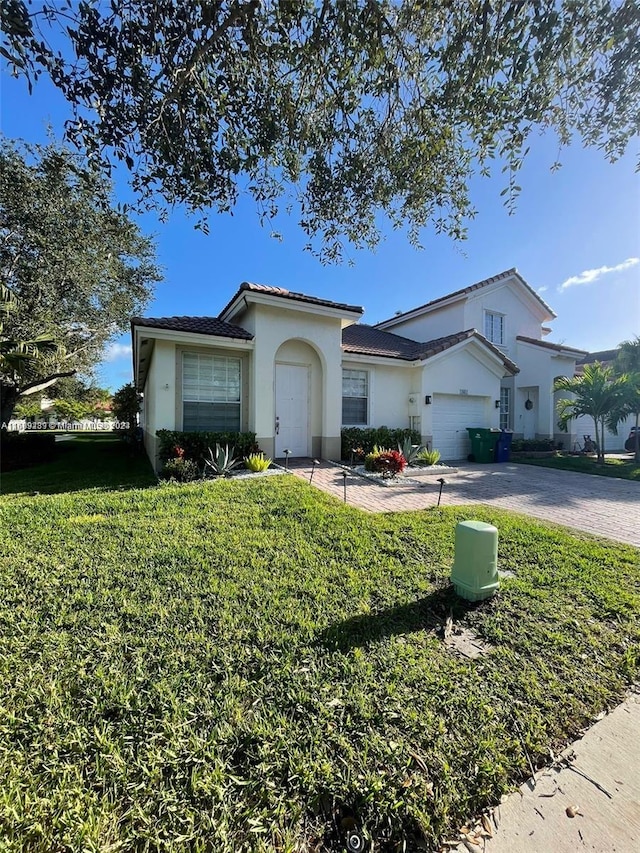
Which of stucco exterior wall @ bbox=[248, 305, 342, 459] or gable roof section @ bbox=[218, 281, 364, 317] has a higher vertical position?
gable roof section @ bbox=[218, 281, 364, 317]

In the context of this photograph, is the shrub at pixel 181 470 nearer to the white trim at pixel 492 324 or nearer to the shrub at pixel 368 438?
the shrub at pixel 368 438

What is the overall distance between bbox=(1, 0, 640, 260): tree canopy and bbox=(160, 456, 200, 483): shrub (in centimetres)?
595

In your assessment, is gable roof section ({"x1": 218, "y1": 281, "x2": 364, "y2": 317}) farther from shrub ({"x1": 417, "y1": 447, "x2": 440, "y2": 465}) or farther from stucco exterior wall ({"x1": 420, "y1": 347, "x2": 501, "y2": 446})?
shrub ({"x1": 417, "y1": 447, "x2": 440, "y2": 465})

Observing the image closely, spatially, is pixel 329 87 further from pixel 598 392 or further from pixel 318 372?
pixel 598 392

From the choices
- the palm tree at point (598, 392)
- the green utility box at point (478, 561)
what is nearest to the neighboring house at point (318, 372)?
the palm tree at point (598, 392)

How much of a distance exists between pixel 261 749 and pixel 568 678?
249cm

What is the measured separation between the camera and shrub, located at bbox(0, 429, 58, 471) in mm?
13683

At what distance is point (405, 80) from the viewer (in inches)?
209

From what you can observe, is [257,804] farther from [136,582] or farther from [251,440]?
[251,440]

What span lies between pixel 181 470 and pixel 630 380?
55.3 ft

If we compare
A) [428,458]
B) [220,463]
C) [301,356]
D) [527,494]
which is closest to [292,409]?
[301,356]

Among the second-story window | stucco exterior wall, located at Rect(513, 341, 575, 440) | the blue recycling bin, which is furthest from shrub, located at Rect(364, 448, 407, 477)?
stucco exterior wall, located at Rect(513, 341, 575, 440)

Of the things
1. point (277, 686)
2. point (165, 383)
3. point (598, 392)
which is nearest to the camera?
point (277, 686)

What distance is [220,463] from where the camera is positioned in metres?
9.71
